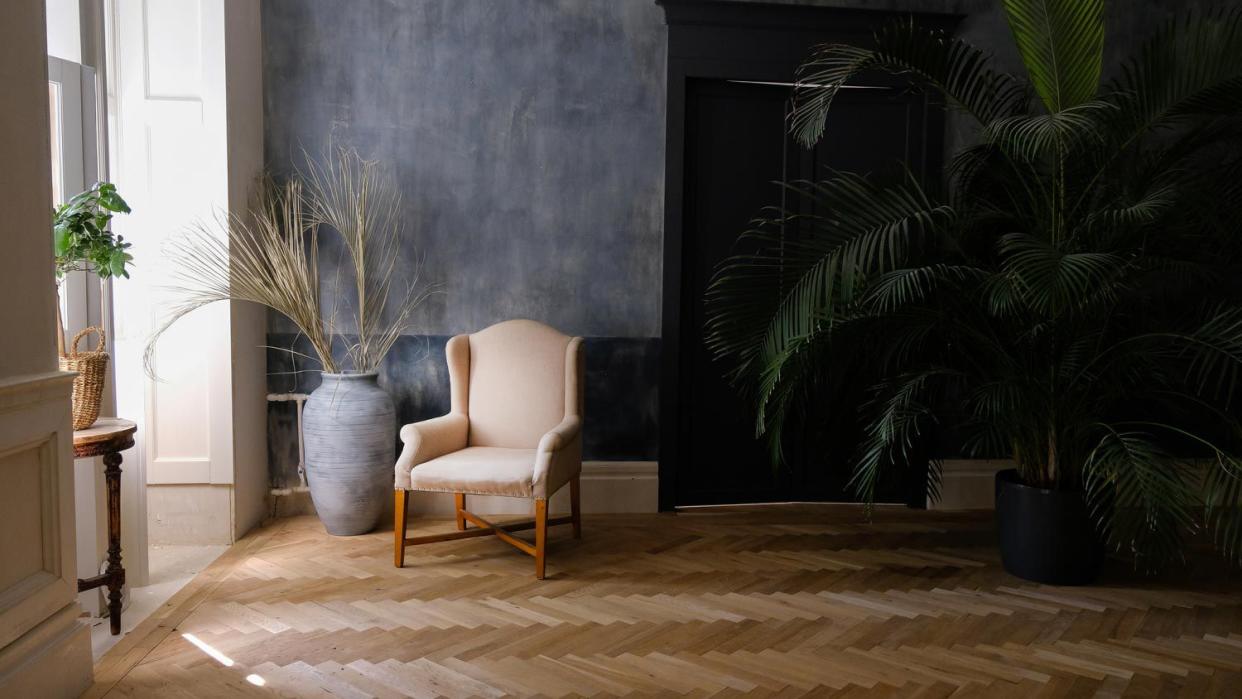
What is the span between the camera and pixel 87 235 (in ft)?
8.12

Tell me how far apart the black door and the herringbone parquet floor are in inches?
22.5

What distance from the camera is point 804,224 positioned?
413 cm

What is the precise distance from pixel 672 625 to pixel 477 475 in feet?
3.05

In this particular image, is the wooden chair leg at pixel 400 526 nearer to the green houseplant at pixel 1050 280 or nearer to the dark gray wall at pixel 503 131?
the dark gray wall at pixel 503 131

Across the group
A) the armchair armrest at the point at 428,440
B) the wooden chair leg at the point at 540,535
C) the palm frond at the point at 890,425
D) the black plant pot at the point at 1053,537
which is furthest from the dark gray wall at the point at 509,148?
the black plant pot at the point at 1053,537

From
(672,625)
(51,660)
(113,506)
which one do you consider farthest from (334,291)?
Answer: (672,625)

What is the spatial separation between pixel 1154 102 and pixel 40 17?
3368 mm

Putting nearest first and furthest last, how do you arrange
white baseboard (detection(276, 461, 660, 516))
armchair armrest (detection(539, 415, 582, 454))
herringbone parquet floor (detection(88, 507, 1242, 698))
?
herringbone parquet floor (detection(88, 507, 1242, 698)) → armchair armrest (detection(539, 415, 582, 454)) → white baseboard (detection(276, 461, 660, 516))

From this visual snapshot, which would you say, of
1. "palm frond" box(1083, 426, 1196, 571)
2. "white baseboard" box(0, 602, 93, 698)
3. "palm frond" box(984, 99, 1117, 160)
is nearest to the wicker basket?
"white baseboard" box(0, 602, 93, 698)

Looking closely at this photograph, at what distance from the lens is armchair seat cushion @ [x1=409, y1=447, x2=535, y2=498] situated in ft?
10.3

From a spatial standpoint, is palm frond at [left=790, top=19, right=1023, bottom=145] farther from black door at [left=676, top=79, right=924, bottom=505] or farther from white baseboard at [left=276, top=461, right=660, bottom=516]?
white baseboard at [left=276, top=461, right=660, bottom=516]

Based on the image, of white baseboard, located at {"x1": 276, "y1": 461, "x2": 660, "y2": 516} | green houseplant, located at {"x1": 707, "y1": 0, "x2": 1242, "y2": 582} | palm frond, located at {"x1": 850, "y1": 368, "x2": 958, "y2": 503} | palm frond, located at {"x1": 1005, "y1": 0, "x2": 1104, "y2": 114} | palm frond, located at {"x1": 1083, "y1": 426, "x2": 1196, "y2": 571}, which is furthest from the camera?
white baseboard, located at {"x1": 276, "y1": 461, "x2": 660, "y2": 516}

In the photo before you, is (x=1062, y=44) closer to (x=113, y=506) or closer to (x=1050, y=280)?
(x=1050, y=280)

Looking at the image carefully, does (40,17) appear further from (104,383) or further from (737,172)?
(737,172)
